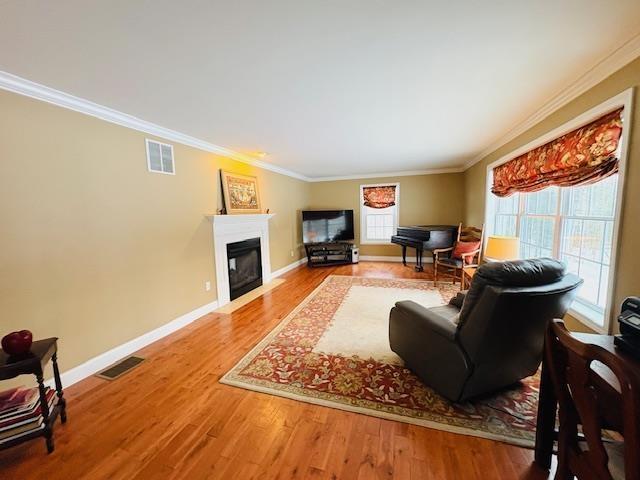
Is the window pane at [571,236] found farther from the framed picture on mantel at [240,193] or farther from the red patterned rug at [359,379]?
the framed picture on mantel at [240,193]

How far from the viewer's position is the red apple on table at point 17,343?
1.42m

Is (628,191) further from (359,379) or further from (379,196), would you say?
(379,196)

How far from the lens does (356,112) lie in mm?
2559

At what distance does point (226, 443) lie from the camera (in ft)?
4.96

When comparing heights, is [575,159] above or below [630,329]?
above

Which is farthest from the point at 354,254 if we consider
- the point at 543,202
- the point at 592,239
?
the point at 592,239

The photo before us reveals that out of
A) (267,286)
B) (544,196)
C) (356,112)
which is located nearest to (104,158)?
(356,112)

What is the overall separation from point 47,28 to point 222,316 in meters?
2.98

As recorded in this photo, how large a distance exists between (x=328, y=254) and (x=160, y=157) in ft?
14.0

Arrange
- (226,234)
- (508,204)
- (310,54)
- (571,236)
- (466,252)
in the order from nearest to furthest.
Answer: (310,54) → (571,236) → (508,204) → (226,234) → (466,252)

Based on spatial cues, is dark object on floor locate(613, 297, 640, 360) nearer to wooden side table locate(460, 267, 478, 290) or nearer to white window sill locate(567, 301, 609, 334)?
white window sill locate(567, 301, 609, 334)

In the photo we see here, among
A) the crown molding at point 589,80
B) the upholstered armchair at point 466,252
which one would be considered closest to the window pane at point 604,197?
the crown molding at point 589,80

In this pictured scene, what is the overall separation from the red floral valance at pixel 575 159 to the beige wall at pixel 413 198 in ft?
9.89

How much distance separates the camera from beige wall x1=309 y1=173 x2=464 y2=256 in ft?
19.7
